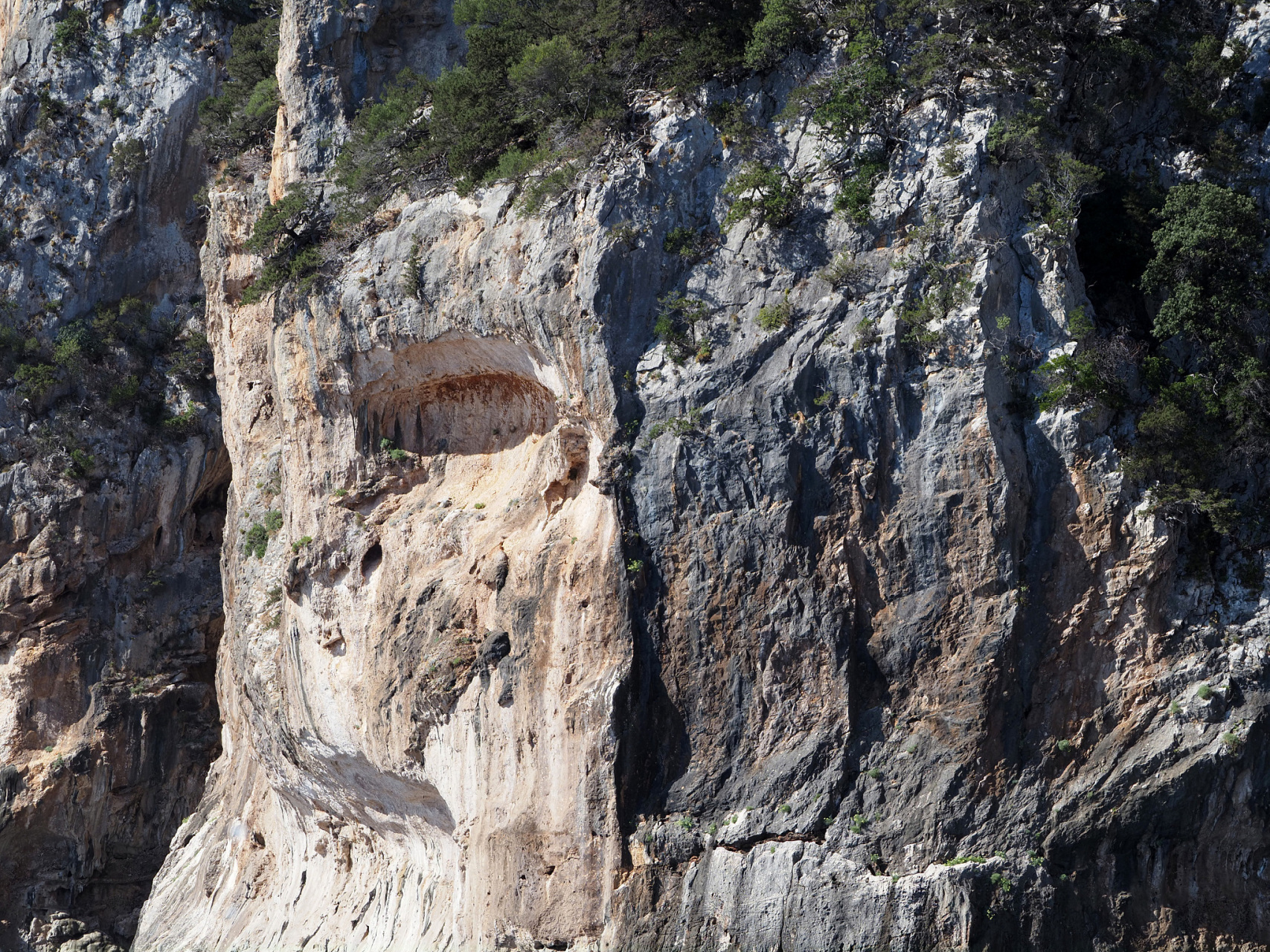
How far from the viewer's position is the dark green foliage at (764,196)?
52.8 ft

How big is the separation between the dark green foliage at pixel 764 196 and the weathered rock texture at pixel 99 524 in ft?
46.4

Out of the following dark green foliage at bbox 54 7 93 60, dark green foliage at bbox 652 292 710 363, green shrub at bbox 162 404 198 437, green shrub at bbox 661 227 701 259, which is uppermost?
dark green foliage at bbox 54 7 93 60

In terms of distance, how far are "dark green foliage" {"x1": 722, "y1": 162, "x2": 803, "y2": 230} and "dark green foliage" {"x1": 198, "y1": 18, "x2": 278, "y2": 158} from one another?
37.3 ft

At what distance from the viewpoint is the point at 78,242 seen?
1020 inches

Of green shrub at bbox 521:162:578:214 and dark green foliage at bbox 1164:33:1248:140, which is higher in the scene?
dark green foliage at bbox 1164:33:1248:140

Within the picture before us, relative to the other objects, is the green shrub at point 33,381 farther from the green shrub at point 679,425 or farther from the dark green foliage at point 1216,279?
the dark green foliage at point 1216,279

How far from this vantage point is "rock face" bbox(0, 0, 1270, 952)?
Answer: 14.4m

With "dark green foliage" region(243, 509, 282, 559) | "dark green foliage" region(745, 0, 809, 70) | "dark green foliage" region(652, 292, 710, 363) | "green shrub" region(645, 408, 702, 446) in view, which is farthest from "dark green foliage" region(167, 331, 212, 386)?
"dark green foliage" region(745, 0, 809, 70)

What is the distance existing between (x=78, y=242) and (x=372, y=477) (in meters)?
11.7

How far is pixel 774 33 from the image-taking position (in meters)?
16.8

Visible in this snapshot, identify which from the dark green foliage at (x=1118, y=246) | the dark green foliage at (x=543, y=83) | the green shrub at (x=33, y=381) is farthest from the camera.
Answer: the green shrub at (x=33, y=381)

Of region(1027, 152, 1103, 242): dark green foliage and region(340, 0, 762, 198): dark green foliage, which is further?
region(340, 0, 762, 198): dark green foliage

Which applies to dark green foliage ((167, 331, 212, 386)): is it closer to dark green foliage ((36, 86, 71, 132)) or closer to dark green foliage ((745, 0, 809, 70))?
dark green foliage ((36, 86, 71, 132))

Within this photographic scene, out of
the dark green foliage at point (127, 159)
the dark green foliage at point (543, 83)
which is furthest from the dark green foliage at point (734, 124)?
the dark green foliage at point (127, 159)
